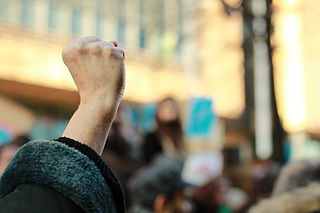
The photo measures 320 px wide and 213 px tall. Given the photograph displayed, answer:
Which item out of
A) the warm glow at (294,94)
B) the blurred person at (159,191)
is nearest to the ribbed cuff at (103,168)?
the blurred person at (159,191)

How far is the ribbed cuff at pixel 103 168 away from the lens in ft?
3.88

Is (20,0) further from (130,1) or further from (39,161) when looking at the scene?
(39,161)

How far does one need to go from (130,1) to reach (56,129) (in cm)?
2658

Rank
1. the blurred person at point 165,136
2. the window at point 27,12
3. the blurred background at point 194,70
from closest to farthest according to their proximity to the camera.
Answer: the blurred person at point 165,136 → the blurred background at point 194,70 → the window at point 27,12

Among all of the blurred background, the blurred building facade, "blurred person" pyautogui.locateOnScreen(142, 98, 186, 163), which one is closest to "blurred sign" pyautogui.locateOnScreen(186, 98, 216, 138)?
the blurred background

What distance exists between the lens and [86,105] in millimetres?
1246

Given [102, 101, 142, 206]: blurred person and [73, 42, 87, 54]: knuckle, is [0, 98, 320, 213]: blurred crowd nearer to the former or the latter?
[102, 101, 142, 206]: blurred person

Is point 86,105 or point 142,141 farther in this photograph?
point 142,141

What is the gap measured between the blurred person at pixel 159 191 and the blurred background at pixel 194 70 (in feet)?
2.99

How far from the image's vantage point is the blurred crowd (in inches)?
114

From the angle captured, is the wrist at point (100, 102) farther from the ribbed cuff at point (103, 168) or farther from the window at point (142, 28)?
the window at point (142, 28)

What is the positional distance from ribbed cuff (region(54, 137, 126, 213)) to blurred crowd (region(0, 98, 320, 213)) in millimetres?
1218

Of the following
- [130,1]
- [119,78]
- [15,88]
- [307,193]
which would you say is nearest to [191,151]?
[15,88]

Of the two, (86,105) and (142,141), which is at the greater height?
(86,105)
